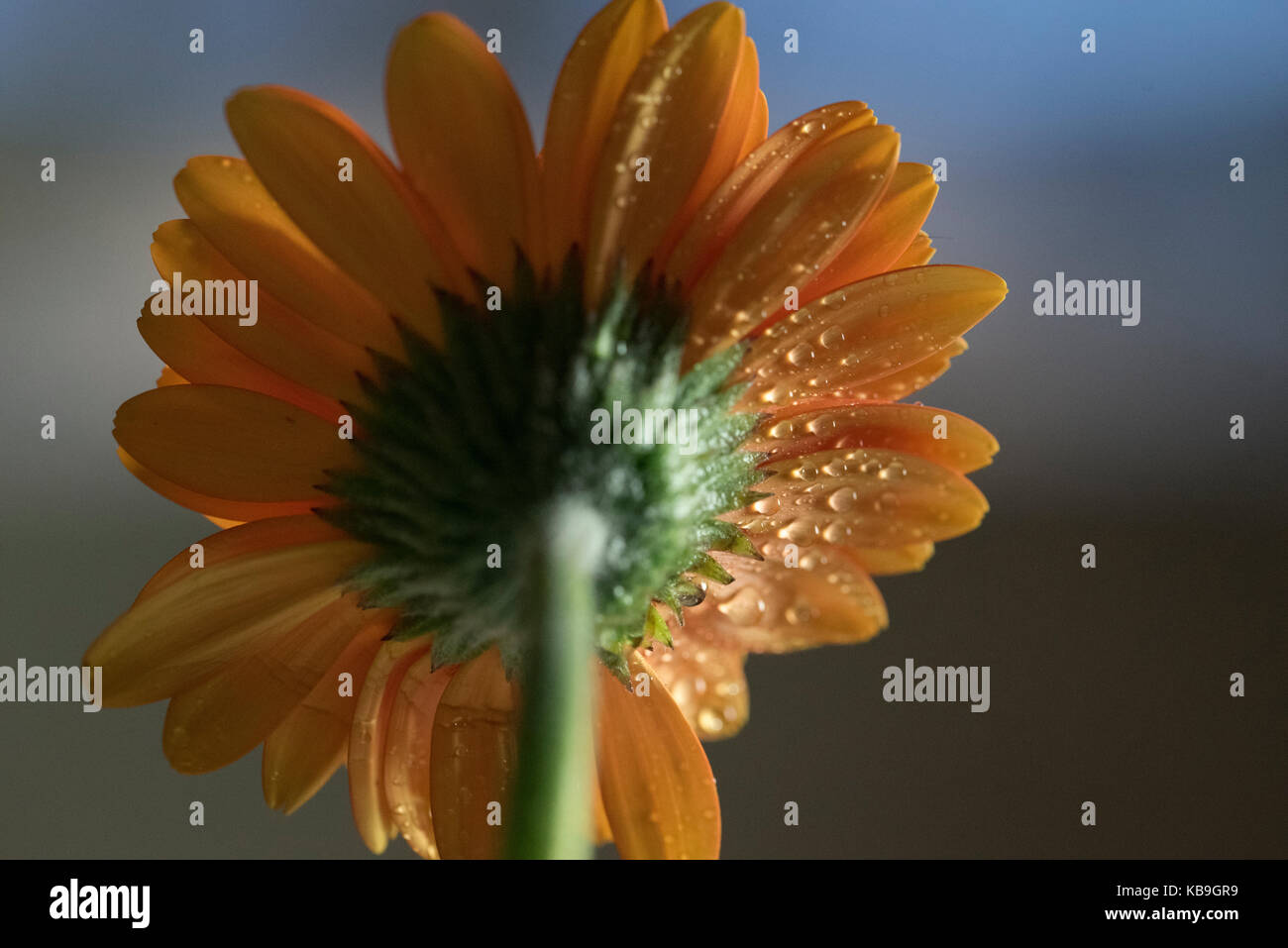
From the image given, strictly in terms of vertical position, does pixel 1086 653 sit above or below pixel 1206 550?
below

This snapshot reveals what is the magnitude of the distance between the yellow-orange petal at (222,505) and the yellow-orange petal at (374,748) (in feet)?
0.30

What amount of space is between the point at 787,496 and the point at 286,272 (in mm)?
269

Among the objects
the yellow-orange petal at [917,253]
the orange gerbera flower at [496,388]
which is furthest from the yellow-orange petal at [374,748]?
the yellow-orange petal at [917,253]

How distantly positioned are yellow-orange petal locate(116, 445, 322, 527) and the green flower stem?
15 centimetres

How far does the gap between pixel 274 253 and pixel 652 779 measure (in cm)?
31

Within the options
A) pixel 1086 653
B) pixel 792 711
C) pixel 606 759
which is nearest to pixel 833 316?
pixel 606 759

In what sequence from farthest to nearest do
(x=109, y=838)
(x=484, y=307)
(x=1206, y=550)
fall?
(x=1206, y=550), (x=109, y=838), (x=484, y=307)

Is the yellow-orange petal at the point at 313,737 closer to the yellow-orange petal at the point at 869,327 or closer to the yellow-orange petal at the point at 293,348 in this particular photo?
the yellow-orange petal at the point at 293,348

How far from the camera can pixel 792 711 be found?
172cm

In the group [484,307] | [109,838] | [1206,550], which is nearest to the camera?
[484,307]

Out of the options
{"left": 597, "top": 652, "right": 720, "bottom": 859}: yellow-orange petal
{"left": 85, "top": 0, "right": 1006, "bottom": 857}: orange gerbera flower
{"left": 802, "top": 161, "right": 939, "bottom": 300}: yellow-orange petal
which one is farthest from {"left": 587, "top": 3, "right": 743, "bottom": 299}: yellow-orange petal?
{"left": 597, "top": 652, "right": 720, "bottom": 859}: yellow-orange petal

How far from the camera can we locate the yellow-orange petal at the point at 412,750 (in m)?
0.50

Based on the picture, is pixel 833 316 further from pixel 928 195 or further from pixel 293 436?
pixel 293 436

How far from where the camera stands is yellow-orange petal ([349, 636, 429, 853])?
1.62ft
